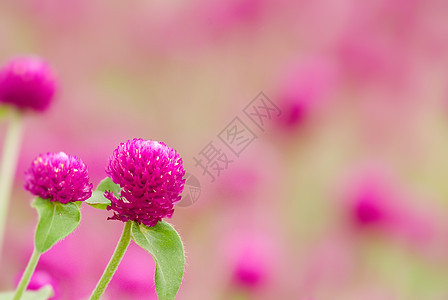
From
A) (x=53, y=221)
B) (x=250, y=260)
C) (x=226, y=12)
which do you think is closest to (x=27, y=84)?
(x=250, y=260)

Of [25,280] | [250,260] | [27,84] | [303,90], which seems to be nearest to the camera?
[25,280]

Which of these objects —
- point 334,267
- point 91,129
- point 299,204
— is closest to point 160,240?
→ point 334,267

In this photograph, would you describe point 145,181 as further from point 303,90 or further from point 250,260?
point 303,90

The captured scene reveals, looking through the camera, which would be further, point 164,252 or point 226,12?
point 226,12

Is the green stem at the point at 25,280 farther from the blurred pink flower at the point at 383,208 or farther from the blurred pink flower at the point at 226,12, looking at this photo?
the blurred pink flower at the point at 226,12

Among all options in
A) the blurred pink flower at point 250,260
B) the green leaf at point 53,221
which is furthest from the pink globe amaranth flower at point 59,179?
the blurred pink flower at point 250,260

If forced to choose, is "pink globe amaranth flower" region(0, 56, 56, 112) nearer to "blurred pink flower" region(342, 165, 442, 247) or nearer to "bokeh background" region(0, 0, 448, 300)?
"bokeh background" region(0, 0, 448, 300)

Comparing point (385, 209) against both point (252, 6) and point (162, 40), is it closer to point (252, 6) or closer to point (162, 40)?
point (252, 6)

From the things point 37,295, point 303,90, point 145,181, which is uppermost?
point 303,90
